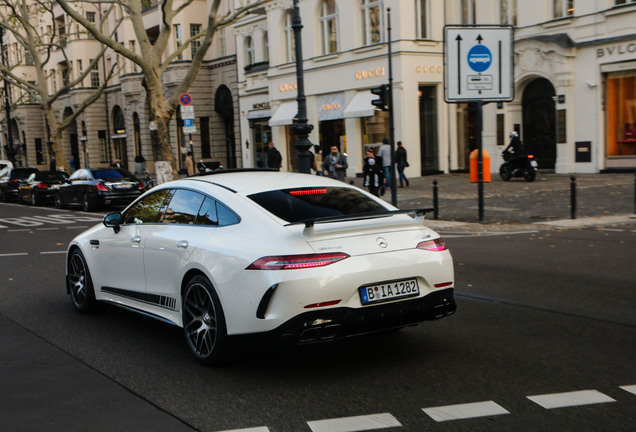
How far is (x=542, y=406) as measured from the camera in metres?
4.50

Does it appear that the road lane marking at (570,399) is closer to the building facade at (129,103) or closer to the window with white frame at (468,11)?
the window with white frame at (468,11)

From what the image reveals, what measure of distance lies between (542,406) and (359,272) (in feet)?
4.78

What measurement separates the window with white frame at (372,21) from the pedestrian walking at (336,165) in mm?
8415

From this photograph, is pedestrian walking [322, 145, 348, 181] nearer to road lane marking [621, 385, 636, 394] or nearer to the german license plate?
the german license plate

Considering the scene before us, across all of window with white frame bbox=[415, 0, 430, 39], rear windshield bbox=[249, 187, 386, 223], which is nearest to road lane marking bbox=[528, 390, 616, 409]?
rear windshield bbox=[249, 187, 386, 223]

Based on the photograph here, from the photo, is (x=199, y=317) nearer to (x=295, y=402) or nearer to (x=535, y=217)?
(x=295, y=402)

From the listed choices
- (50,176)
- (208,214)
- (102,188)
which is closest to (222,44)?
(50,176)

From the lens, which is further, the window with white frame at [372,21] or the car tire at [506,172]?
the window with white frame at [372,21]

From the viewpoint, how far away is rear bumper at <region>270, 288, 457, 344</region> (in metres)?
5.04

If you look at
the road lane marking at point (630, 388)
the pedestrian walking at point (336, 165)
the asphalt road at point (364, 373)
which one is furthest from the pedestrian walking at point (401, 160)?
the road lane marking at point (630, 388)

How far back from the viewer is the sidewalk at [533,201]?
15.7m

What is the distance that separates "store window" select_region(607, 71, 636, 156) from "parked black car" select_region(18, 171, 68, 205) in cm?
2026

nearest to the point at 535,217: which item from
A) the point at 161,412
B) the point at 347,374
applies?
the point at 347,374

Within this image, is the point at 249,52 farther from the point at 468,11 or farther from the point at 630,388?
the point at 630,388
